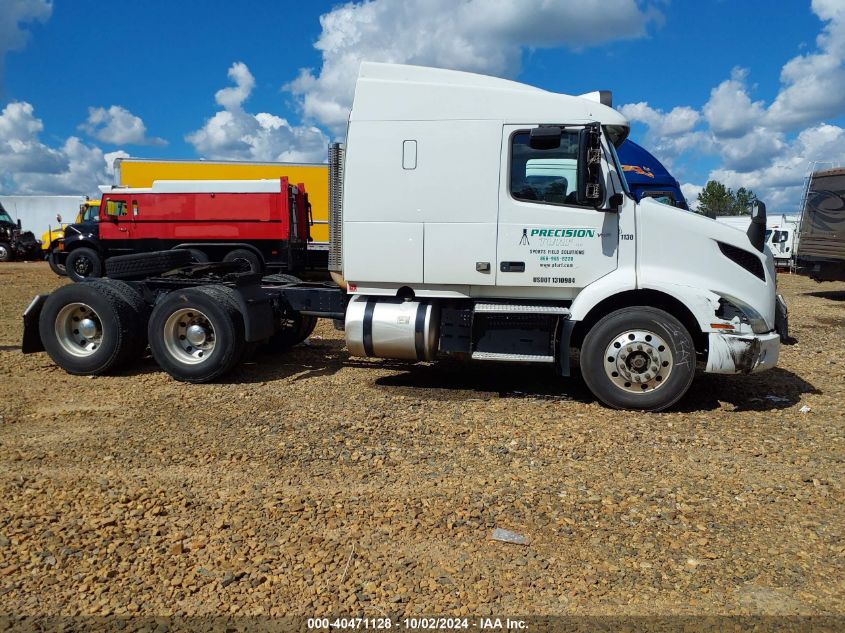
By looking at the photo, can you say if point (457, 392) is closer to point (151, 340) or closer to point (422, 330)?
point (422, 330)

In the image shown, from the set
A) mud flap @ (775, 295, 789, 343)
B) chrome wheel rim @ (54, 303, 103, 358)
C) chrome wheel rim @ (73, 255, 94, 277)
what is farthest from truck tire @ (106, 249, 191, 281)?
chrome wheel rim @ (73, 255, 94, 277)

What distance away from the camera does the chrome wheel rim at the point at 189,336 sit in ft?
22.8

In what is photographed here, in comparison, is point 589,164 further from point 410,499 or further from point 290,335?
point 290,335

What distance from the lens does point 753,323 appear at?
576cm

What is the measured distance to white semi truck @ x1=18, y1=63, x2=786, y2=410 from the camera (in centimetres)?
588

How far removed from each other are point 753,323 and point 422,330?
119 inches

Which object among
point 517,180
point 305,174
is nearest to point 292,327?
point 517,180

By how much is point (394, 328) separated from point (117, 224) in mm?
13165

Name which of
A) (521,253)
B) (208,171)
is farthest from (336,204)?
(208,171)

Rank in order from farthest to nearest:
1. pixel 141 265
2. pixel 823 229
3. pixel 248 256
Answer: pixel 248 256
pixel 823 229
pixel 141 265

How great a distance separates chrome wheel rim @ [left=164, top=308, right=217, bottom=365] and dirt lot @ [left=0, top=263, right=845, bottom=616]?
1.23 ft

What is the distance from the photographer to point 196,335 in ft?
22.9

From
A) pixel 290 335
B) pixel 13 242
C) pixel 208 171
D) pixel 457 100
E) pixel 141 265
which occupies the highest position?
pixel 208 171

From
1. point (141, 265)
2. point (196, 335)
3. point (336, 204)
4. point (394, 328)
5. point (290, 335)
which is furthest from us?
point (290, 335)
